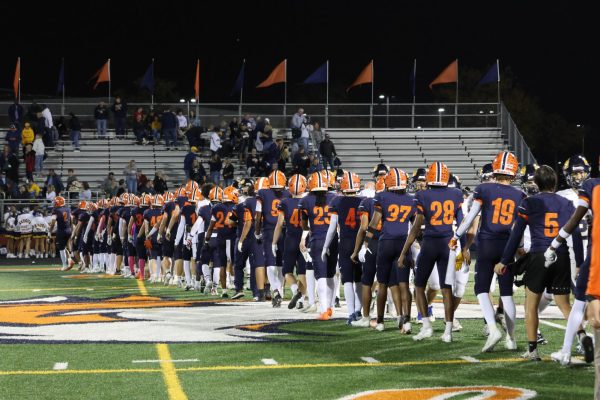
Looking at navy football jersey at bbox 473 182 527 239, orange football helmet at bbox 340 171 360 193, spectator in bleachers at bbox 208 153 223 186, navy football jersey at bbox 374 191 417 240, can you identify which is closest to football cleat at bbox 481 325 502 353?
navy football jersey at bbox 473 182 527 239

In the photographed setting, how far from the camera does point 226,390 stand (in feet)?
27.9

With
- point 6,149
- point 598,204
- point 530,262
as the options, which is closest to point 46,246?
point 6,149

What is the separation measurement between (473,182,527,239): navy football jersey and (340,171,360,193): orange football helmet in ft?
10.9

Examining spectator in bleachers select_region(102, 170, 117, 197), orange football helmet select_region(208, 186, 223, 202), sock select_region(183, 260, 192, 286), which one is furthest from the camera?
spectator in bleachers select_region(102, 170, 117, 197)

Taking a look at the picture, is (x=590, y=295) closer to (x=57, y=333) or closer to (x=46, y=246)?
(x=57, y=333)

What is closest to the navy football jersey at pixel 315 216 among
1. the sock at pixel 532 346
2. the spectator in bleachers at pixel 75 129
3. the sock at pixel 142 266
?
the sock at pixel 532 346

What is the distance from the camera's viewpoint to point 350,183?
14.4 m

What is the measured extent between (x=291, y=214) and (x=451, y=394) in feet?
27.9

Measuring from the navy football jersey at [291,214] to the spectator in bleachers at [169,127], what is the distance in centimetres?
2433

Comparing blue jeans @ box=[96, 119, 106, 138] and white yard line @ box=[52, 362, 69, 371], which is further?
blue jeans @ box=[96, 119, 106, 138]

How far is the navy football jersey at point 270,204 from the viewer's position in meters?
17.6

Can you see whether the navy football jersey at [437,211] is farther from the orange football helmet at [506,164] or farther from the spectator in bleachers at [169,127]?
the spectator in bleachers at [169,127]

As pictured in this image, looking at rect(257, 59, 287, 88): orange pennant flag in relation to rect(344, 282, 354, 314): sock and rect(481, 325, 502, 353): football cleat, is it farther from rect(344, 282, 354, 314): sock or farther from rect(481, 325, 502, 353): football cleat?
rect(481, 325, 502, 353): football cleat

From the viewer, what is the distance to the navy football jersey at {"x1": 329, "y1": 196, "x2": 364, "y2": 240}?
14.4 m
